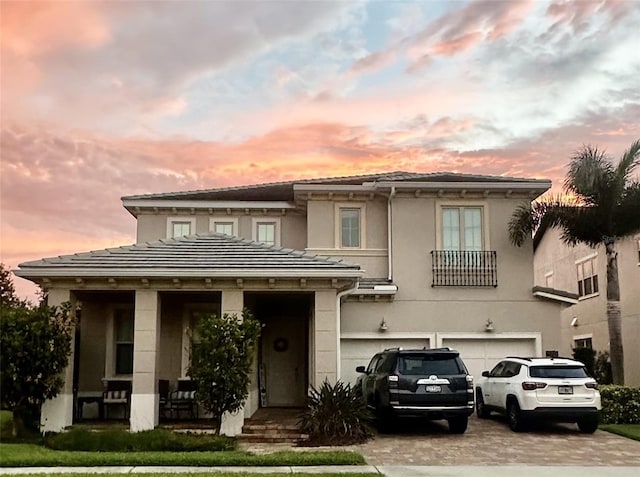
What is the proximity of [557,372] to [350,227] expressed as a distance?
26.8ft

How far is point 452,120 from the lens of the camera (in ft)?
63.4

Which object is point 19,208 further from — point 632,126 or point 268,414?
point 632,126

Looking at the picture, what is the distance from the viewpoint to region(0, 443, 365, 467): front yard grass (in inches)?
470

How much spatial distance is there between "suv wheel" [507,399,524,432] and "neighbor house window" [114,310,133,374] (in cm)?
932

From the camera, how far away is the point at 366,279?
837 inches

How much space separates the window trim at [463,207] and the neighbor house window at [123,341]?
29.9ft

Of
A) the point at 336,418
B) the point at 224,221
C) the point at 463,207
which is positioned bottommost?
the point at 336,418

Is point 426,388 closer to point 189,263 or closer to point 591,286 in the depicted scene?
point 189,263

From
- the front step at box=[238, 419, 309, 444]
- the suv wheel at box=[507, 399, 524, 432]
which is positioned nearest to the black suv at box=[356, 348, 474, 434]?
the suv wheel at box=[507, 399, 524, 432]

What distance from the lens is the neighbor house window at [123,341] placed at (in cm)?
1839

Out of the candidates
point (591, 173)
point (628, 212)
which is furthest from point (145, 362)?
point (628, 212)

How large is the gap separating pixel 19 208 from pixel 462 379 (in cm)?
1093

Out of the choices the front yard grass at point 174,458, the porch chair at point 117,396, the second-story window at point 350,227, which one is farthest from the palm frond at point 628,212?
the porch chair at point 117,396

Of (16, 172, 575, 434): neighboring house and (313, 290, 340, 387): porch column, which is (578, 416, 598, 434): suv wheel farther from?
(313, 290, 340, 387): porch column
